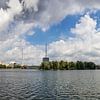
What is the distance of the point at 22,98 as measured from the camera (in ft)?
185

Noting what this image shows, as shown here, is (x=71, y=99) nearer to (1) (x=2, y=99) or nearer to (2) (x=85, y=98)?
(2) (x=85, y=98)

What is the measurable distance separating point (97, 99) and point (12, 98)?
17844mm

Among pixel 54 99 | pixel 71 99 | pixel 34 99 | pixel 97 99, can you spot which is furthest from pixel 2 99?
pixel 97 99

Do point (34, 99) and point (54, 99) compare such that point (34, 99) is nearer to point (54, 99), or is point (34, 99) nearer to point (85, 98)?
point (54, 99)

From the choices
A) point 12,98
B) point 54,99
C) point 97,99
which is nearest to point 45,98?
point 54,99

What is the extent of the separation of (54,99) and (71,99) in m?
3.55

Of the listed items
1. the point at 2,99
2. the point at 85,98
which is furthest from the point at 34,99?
the point at 85,98

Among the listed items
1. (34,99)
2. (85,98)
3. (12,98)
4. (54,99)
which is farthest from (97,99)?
(12,98)

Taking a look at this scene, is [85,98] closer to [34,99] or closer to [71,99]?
[71,99]

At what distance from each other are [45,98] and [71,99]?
5619 mm

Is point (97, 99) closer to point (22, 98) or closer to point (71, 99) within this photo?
point (71, 99)

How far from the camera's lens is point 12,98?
56.3m

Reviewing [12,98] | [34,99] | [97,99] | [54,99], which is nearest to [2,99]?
[12,98]

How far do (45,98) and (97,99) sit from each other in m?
10.9
